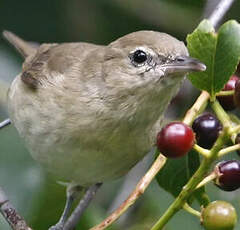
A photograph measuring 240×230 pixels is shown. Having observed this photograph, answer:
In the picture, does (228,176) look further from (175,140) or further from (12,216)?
(12,216)

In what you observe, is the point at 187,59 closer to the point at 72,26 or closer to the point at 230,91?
the point at 230,91

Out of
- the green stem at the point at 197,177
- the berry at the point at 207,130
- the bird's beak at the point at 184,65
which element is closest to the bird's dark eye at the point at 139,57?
the bird's beak at the point at 184,65

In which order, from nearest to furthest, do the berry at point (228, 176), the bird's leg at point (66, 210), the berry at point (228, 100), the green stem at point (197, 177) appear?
the green stem at point (197, 177) → the berry at point (228, 176) → the berry at point (228, 100) → the bird's leg at point (66, 210)

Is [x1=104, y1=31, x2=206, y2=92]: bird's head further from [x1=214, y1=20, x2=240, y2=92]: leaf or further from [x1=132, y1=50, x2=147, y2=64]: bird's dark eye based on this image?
[x1=214, y1=20, x2=240, y2=92]: leaf

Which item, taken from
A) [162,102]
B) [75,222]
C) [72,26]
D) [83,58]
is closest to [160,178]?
[162,102]

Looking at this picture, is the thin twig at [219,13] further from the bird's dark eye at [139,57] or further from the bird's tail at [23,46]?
the bird's tail at [23,46]

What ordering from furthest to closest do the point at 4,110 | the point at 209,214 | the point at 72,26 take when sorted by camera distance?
the point at 72,26
the point at 4,110
the point at 209,214
